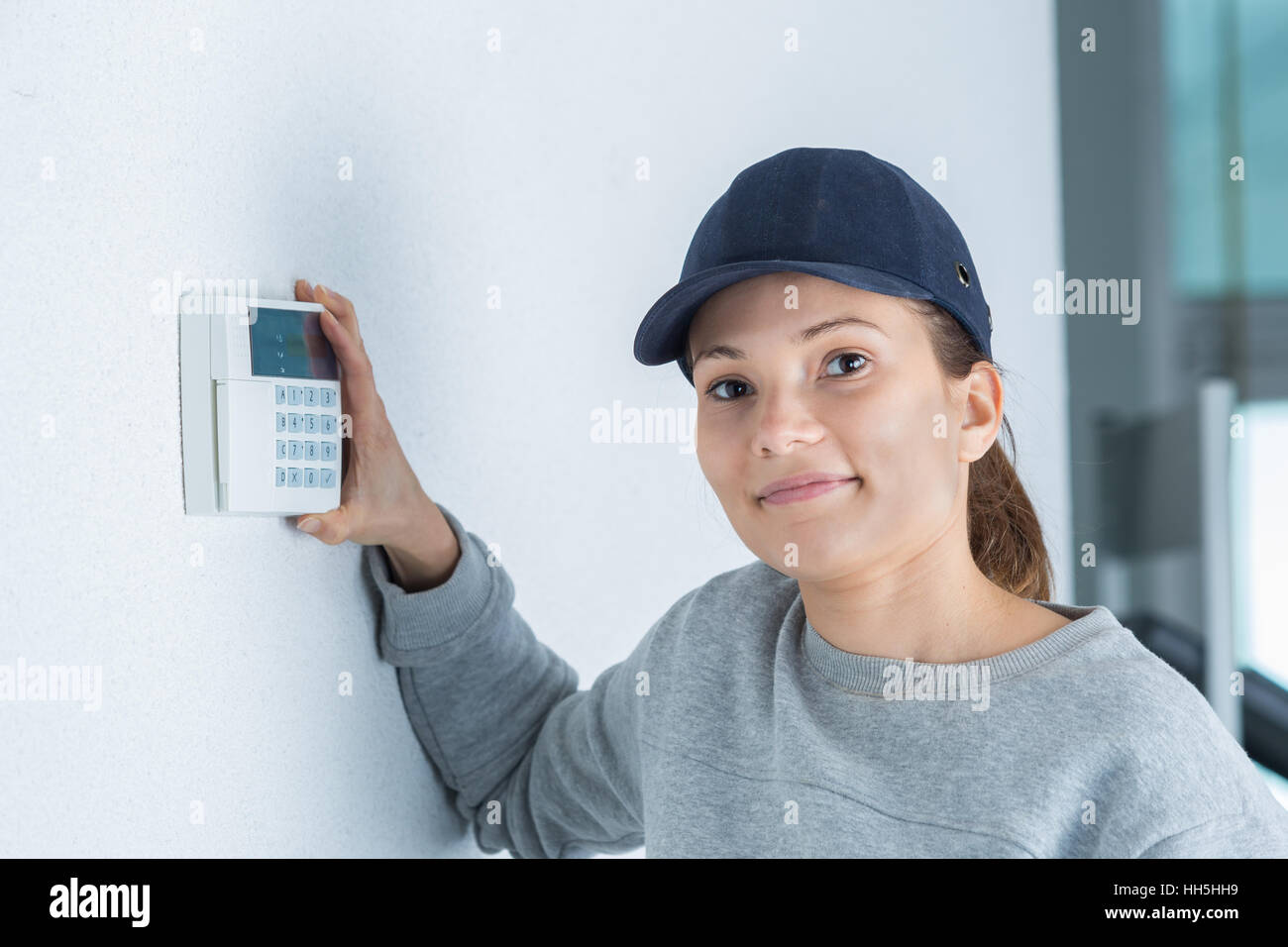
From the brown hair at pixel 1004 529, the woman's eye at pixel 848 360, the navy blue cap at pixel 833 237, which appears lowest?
the brown hair at pixel 1004 529

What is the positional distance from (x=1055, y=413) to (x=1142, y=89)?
55 centimetres

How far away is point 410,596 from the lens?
0.83 metres

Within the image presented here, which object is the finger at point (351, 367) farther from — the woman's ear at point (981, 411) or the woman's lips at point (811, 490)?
the woman's ear at point (981, 411)

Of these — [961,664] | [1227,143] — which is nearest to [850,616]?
[961,664]

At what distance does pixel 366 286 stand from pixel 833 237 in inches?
14.1

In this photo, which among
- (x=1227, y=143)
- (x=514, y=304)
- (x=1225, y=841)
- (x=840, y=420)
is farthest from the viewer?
(x=1227, y=143)

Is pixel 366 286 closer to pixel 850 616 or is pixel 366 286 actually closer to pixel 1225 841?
pixel 850 616

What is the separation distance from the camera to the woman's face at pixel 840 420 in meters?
0.71

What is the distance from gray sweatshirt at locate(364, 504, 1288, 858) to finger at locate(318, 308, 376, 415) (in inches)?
5.2

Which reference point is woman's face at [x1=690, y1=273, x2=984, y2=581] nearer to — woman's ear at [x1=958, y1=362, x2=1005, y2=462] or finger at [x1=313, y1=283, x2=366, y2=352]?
woman's ear at [x1=958, y1=362, x2=1005, y2=462]

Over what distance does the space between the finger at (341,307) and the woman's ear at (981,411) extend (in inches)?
17.0

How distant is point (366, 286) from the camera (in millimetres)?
829

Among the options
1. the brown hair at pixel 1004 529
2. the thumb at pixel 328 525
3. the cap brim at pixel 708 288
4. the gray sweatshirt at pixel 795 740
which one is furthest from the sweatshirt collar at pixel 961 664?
the thumb at pixel 328 525
